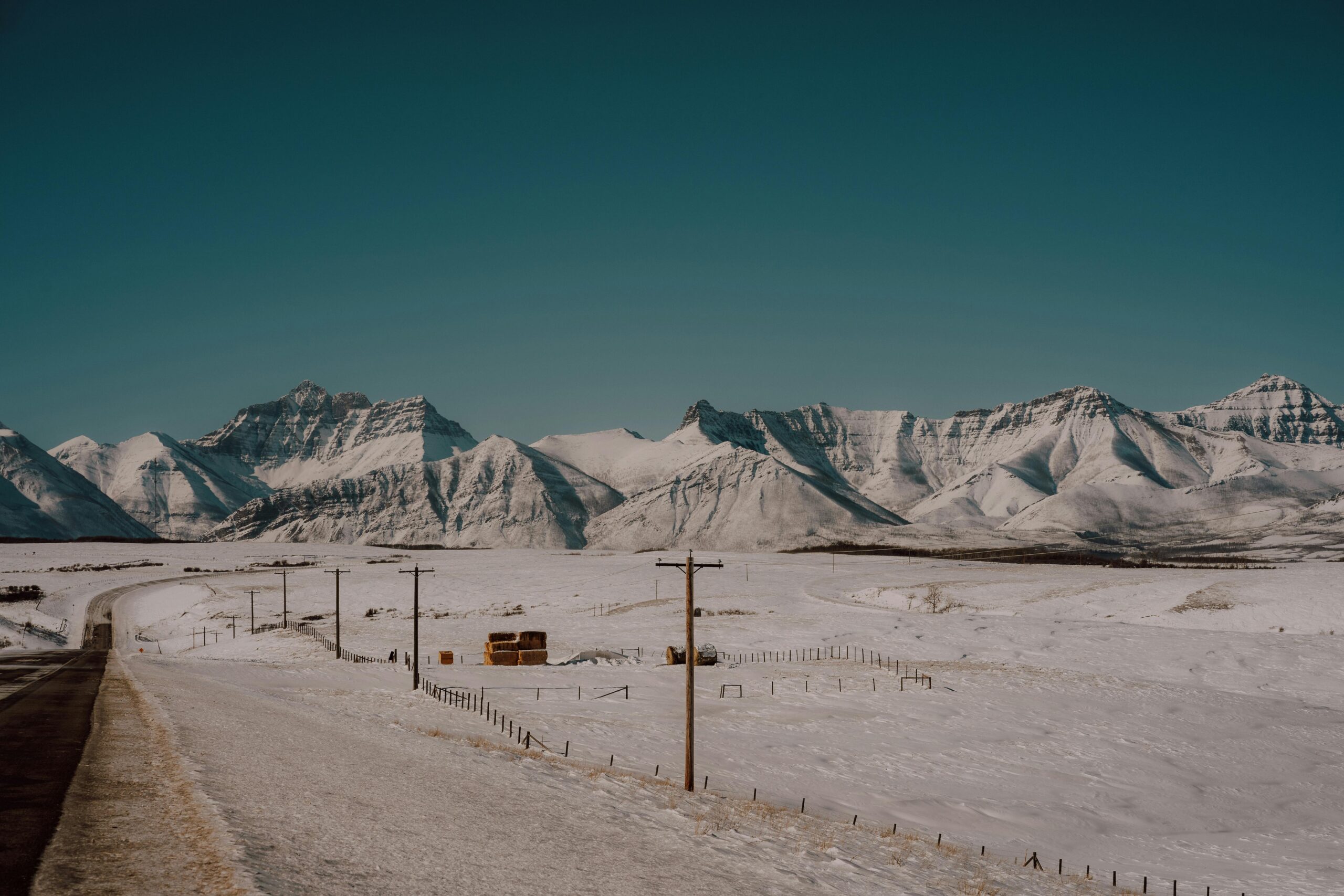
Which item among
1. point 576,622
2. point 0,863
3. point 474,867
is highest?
point 0,863

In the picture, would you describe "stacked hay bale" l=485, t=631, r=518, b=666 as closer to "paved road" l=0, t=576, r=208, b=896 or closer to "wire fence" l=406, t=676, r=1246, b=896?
"wire fence" l=406, t=676, r=1246, b=896

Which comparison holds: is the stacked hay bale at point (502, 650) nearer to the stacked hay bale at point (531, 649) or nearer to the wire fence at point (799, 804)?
the stacked hay bale at point (531, 649)

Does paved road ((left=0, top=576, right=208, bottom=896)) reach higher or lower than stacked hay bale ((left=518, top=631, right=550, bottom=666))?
higher

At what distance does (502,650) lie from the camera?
6875 cm

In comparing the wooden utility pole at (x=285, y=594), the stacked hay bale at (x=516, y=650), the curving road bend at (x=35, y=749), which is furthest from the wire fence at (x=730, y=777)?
the wooden utility pole at (x=285, y=594)

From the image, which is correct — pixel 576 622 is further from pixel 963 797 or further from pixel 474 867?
pixel 474 867

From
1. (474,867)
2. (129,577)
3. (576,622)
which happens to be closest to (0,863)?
(474,867)

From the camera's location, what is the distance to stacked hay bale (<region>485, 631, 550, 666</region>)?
67188 millimetres

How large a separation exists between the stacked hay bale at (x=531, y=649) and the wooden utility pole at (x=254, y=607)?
3750cm

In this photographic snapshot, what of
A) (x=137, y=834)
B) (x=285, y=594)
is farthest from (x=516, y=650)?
(x=137, y=834)

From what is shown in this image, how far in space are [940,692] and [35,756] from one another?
47.3 meters

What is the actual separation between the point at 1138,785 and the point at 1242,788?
4.67 meters

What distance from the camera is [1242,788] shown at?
1513 inches

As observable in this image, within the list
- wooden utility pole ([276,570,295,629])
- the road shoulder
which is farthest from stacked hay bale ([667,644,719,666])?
wooden utility pole ([276,570,295,629])
